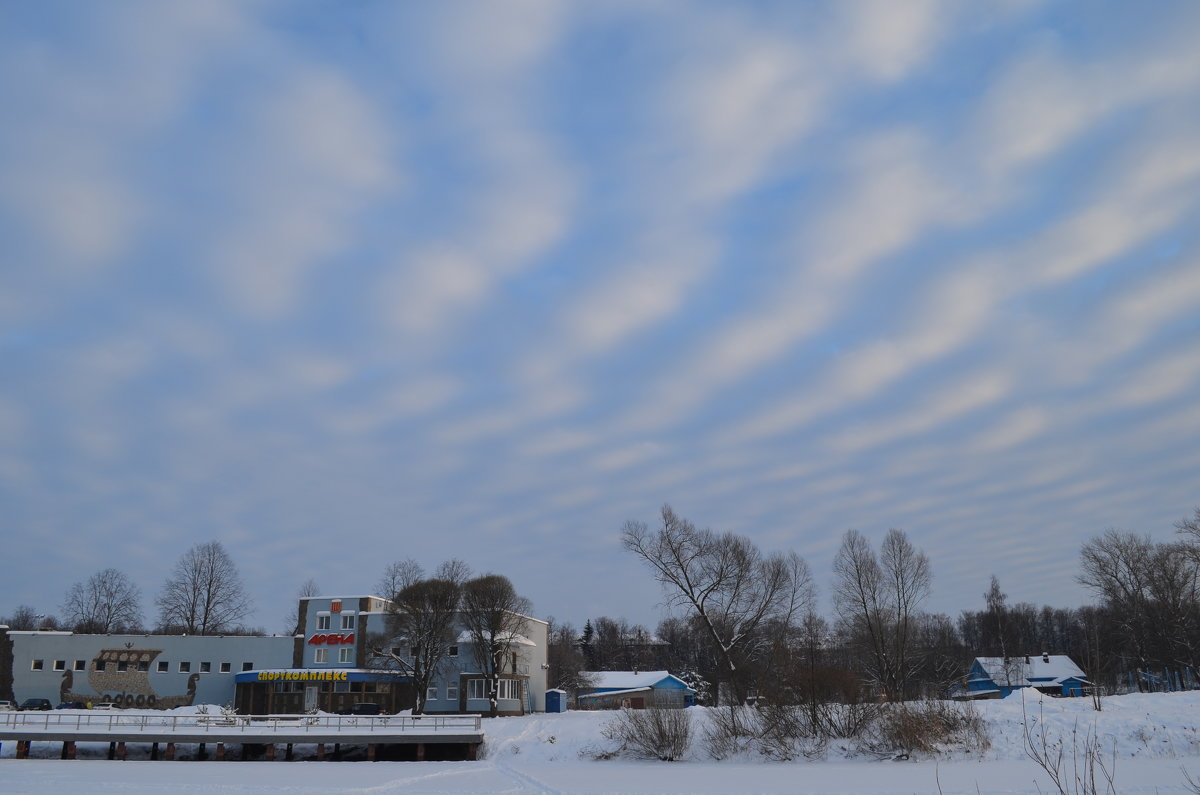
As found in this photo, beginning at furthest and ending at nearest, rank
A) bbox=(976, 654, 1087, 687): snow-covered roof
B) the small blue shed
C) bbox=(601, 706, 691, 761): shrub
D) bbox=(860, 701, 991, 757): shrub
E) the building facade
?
bbox=(976, 654, 1087, 687): snow-covered roof, the small blue shed, the building facade, bbox=(601, 706, 691, 761): shrub, bbox=(860, 701, 991, 757): shrub

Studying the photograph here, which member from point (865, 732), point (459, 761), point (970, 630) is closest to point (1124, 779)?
point (865, 732)

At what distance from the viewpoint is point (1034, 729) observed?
3450 centimetres

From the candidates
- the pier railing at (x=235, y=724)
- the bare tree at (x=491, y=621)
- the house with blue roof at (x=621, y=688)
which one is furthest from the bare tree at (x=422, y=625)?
the house with blue roof at (x=621, y=688)

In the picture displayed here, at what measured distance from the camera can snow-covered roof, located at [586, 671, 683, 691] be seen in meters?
92.1

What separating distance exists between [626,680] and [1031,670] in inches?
1715

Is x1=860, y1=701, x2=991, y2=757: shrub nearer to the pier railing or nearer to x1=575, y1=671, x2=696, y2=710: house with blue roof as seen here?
the pier railing

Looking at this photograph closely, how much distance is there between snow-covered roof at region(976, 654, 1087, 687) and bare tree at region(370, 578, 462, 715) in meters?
60.8

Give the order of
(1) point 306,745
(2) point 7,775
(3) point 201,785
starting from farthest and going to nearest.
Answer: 1. (1) point 306,745
2. (2) point 7,775
3. (3) point 201,785

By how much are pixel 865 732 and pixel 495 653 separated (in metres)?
32.8

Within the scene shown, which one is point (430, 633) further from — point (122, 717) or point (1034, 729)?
point (1034, 729)

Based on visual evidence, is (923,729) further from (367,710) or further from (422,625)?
(367,710)

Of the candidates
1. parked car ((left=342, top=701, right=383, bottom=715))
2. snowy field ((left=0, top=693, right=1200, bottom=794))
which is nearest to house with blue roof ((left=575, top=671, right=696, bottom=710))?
parked car ((left=342, top=701, right=383, bottom=715))

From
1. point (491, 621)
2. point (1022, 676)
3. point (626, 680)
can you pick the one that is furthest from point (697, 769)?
point (1022, 676)

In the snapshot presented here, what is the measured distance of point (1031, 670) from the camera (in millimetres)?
94062
